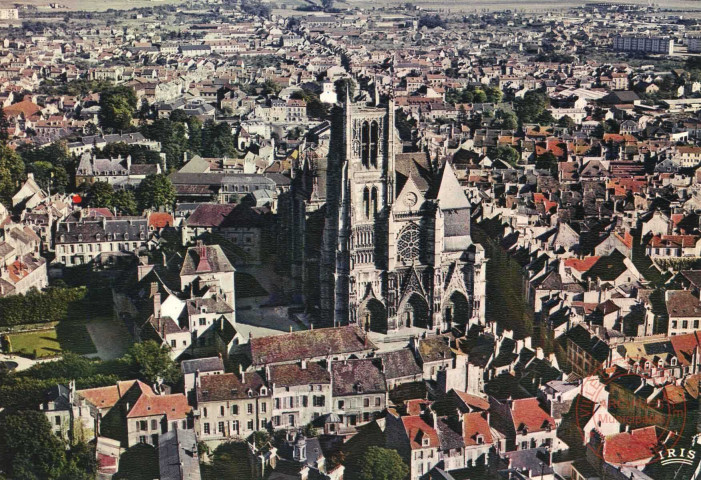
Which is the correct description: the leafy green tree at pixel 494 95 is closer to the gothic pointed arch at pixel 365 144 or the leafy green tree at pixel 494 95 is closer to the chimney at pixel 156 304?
the gothic pointed arch at pixel 365 144

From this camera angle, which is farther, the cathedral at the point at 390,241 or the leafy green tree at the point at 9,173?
the leafy green tree at the point at 9,173

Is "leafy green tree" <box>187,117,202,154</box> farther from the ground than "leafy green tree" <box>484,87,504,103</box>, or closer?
farther from the ground

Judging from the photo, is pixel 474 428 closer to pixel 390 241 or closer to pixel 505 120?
pixel 390 241

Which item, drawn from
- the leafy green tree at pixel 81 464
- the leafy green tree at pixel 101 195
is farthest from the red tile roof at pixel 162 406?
the leafy green tree at pixel 101 195

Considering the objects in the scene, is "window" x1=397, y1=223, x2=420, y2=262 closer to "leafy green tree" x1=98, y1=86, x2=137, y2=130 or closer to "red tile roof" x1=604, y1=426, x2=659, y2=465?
"red tile roof" x1=604, y1=426, x2=659, y2=465

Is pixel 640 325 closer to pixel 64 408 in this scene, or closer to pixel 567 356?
pixel 567 356

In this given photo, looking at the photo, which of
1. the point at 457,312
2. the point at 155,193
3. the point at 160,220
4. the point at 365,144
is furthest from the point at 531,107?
the point at 365,144

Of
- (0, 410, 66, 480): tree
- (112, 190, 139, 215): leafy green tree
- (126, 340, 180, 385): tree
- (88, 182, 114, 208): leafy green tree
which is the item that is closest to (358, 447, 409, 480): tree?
(126, 340, 180, 385): tree
